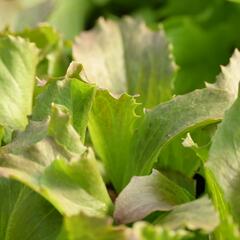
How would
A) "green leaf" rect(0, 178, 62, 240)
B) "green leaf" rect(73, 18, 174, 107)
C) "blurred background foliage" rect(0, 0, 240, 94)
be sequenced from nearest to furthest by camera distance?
"green leaf" rect(0, 178, 62, 240), "green leaf" rect(73, 18, 174, 107), "blurred background foliage" rect(0, 0, 240, 94)

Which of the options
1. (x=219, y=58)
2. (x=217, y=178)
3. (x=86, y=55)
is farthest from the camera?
(x=219, y=58)

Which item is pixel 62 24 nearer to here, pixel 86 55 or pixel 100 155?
pixel 86 55

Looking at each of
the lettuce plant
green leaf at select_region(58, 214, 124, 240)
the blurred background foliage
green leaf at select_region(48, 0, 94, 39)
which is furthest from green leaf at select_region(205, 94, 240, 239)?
green leaf at select_region(48, 0, 94, 39)

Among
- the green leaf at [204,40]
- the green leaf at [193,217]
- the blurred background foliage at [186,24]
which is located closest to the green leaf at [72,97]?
the green leaf at [193,217]

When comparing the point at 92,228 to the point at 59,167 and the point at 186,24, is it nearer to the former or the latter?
the point at 59,167

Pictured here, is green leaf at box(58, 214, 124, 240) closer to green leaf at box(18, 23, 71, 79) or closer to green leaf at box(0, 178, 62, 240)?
green leaf at box(0, 178, 62, 240)

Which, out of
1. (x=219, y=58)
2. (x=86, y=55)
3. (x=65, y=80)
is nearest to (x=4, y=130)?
(x=65, y=80)
